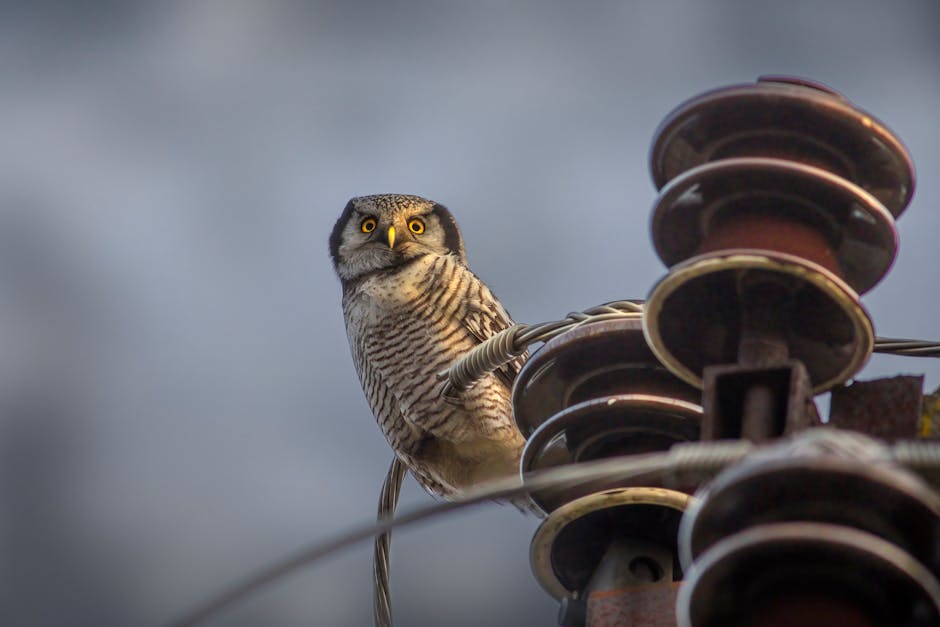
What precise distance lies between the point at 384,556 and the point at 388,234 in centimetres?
329

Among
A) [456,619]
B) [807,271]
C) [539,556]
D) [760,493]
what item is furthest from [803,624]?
[456,619]

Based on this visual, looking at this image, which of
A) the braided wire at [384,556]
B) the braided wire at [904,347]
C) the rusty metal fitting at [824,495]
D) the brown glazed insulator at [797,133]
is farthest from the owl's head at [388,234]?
the rusty metal fitting at [824,495]

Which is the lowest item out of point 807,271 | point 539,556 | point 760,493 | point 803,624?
point 539,556

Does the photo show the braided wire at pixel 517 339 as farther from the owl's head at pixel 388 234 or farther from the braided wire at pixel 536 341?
the owl's head at pixel 388 234

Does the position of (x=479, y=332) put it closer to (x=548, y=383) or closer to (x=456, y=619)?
(x=548, y=383)

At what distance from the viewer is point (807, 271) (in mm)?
2715

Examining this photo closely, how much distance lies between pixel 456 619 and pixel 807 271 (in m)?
13.9

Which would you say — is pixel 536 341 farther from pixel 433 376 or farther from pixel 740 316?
pixel 433 376

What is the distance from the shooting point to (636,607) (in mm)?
2896

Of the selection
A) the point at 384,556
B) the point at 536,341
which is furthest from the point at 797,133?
the point at 384,556

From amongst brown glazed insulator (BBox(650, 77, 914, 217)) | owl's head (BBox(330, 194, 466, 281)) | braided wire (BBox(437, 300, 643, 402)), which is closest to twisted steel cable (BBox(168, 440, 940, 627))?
brown glazed insulator (BBox(650, 77, 914, 217))

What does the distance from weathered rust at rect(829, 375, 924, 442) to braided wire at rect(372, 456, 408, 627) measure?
1.68m

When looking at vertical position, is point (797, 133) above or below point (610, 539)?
above

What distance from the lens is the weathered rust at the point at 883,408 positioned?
8.68ft
